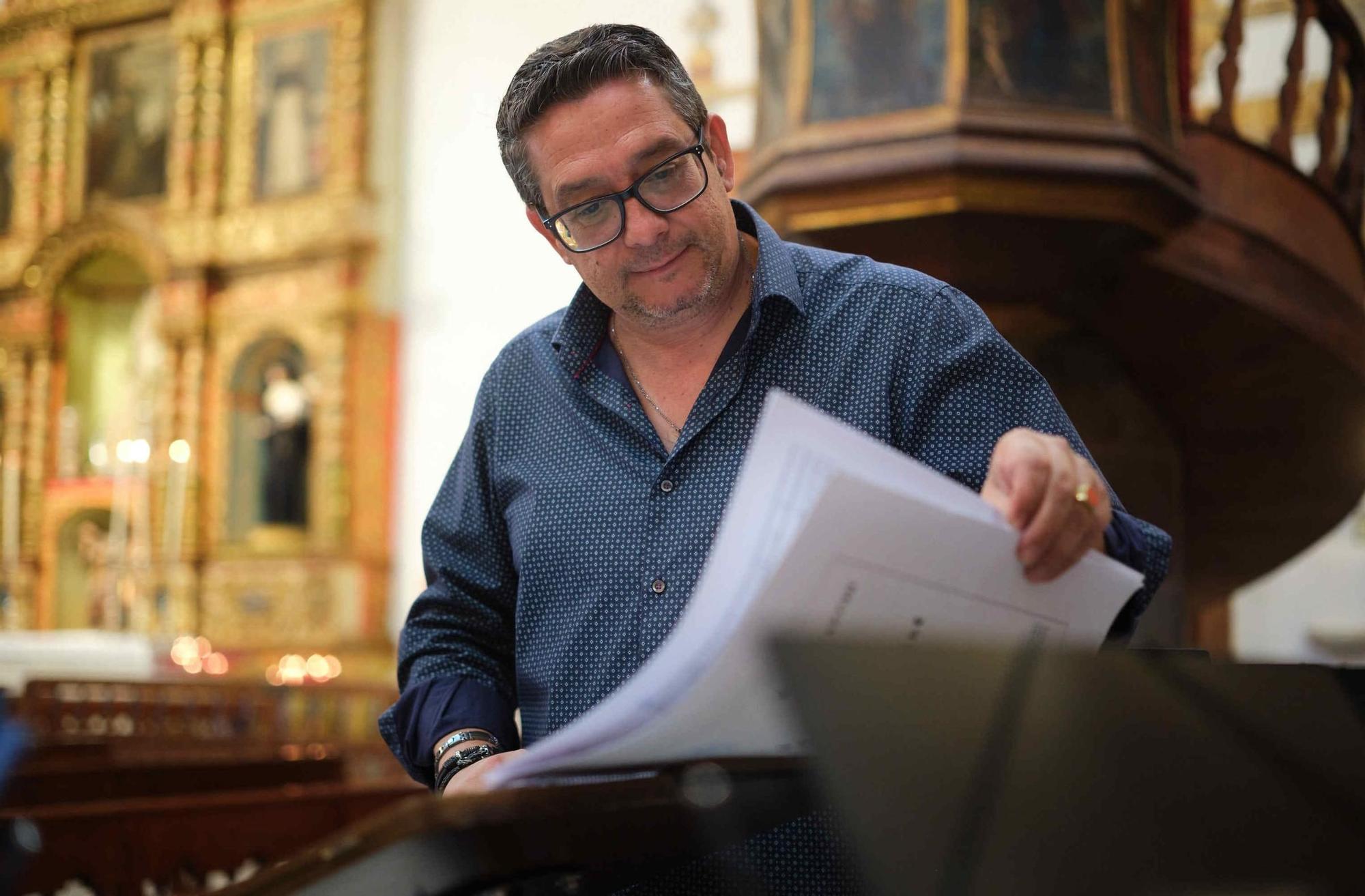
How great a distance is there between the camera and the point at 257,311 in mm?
11477

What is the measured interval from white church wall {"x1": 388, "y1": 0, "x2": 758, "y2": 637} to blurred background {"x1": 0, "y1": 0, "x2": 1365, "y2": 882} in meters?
0.03

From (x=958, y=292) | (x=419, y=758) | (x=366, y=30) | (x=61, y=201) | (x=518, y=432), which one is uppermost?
(x=366, y=30)

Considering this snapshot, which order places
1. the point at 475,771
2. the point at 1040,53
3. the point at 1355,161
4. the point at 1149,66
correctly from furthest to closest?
the point at 1355,161
the point at 1149,66
the point at 1040,53
the point at 475,771

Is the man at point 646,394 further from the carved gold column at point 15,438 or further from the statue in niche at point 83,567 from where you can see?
the carved gold column at point 15,438

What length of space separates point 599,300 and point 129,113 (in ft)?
40.7

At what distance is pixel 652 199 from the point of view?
1.37m

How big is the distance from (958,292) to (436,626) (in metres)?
0.68

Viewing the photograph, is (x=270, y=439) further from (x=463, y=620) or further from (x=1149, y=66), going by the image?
(x=463, y=620)

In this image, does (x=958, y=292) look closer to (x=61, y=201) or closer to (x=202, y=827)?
(x=202, y=827)

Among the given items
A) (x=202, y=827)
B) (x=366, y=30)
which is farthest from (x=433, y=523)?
(x=366, y=30)

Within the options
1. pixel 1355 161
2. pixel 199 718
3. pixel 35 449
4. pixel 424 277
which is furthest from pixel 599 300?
pixel 35 449

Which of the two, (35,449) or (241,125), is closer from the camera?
(241,125)

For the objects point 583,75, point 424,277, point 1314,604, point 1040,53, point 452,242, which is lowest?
point 1314,604

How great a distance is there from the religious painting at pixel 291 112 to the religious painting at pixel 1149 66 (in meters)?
9.10
